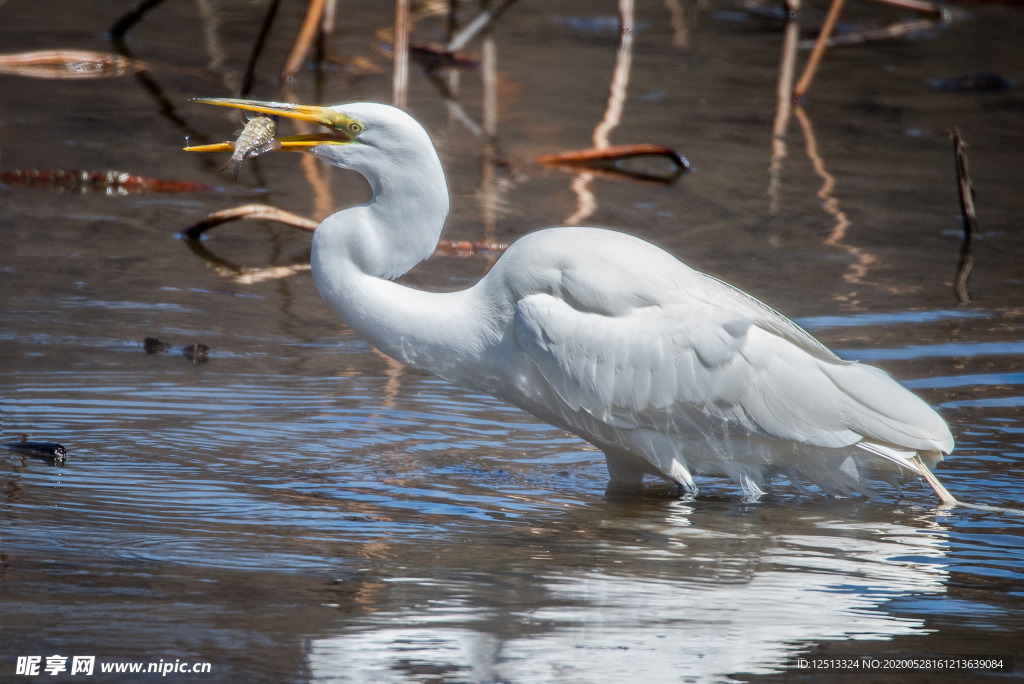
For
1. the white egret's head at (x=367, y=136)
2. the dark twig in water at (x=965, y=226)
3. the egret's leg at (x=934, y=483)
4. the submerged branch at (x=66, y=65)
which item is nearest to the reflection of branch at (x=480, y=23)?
the submerged branch at (x=66, y=65)

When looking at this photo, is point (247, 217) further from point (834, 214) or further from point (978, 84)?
point (978, 84)

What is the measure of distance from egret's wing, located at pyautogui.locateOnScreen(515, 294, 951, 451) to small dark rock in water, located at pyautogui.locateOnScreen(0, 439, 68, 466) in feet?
5.19

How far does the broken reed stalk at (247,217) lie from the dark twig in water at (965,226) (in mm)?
3528

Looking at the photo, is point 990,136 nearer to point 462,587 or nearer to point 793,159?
point 793,159

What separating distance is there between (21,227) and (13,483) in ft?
11.5

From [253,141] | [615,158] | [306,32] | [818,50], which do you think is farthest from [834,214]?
[253,141]

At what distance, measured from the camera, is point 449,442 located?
4.97 metres

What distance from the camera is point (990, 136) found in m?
11.0

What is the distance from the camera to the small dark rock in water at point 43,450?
4.37m

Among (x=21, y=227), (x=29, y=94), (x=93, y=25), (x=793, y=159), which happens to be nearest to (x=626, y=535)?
(x=21, y=227)

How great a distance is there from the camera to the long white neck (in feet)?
14.3

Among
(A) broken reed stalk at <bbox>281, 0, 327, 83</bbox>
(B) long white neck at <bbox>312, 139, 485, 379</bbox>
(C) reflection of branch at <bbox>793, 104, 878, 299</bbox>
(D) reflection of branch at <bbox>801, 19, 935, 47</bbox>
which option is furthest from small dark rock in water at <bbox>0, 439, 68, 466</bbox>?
(D) reflection of branch at <bbox>801, 19, 935, 47</bbox>

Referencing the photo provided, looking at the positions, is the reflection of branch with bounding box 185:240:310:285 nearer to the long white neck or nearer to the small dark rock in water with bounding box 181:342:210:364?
the small dark rock in water with bounding box 181:342:210:364

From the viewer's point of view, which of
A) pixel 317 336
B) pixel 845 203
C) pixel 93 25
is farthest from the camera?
pixel 93 25
